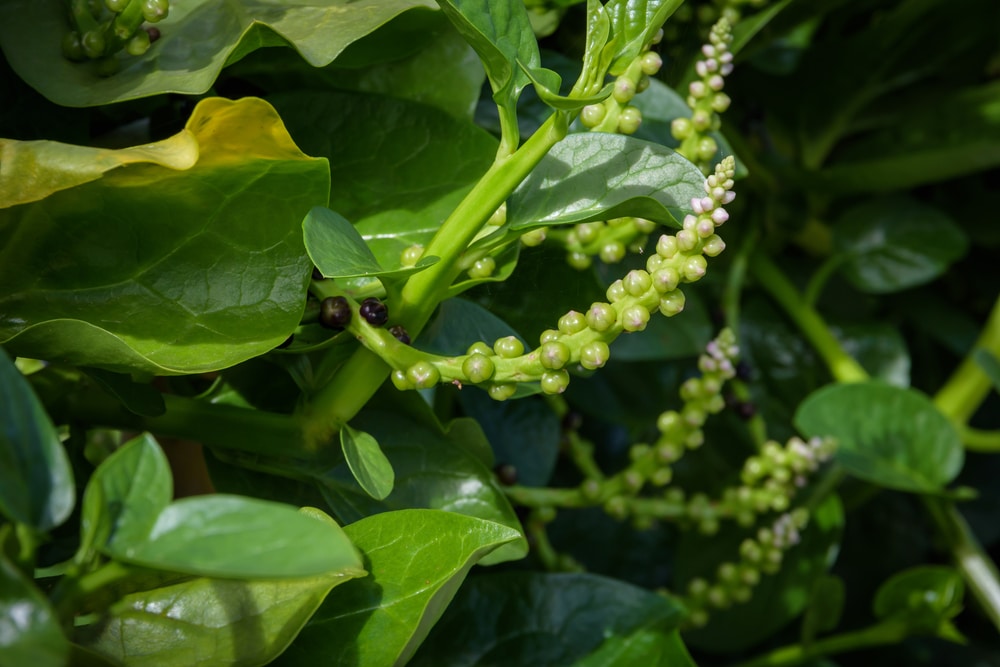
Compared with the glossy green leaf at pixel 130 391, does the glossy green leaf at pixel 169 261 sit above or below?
above

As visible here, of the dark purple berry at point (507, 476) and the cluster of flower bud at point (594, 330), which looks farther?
the dark purple berry at point (507, 476)

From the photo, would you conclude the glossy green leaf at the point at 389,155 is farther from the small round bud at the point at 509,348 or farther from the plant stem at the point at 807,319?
the plant stem at the point at 807,319

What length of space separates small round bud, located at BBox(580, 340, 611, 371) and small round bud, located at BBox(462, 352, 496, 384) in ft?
0.11

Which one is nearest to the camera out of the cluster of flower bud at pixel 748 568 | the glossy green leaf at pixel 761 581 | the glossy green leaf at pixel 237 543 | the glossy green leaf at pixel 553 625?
the glossy green leaf at pixel 237 543

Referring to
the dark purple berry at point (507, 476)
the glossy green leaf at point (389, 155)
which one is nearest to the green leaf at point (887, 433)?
the dark purple berry at point (507, 476)

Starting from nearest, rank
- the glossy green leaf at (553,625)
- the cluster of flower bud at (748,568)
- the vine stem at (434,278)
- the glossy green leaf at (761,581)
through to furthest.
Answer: the vine stem at (434,278) < the glossy green leaf at (553,625) < the cluster of flower bud at (748,568) < the glossy green leaf at (761,581)

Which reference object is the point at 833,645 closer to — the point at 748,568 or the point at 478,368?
the point at 748,568

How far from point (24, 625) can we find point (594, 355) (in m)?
0.17

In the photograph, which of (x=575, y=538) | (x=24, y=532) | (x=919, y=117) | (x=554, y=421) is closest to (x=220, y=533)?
(x=24, y=532)

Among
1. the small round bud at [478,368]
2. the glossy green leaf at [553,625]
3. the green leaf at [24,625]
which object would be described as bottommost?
the glossy green leaf at [553,625]

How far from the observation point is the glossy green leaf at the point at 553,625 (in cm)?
48

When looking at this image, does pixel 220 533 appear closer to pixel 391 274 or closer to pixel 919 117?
pixel 391 274

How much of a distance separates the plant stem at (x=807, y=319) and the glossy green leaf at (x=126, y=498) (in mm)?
630

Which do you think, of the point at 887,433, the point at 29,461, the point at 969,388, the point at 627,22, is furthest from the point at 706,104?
the point at 969,388
